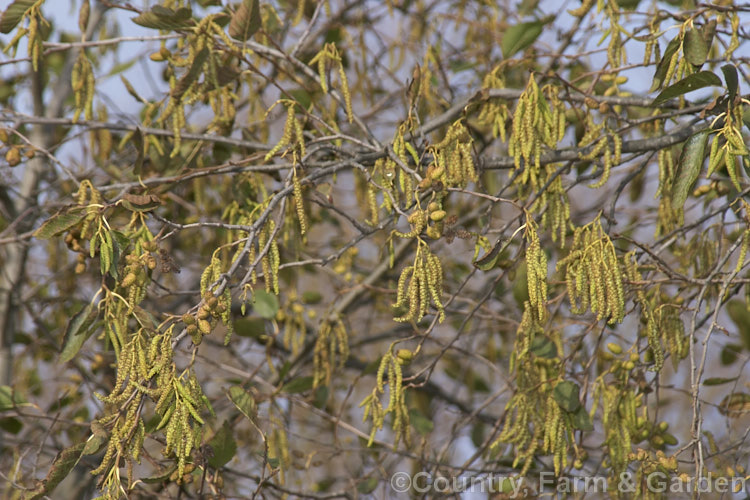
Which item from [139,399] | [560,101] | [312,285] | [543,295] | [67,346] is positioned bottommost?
[139,399]

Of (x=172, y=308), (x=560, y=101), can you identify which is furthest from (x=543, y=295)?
(x=172, y=308)

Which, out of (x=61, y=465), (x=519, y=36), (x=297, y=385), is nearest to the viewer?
(x=61, y=465)

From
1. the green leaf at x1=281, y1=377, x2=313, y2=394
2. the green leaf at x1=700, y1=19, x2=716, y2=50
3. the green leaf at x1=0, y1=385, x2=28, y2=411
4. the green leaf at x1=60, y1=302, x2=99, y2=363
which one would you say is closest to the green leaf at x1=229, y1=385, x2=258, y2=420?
the green leaf at x1=60, y1=302, x2=99, y2=363

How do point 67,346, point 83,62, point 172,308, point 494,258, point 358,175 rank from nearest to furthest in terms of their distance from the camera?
point 494,258, point 67,346, point 83,62, point 358,175, point 172,308

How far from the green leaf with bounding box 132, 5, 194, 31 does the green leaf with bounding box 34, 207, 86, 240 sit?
0.45 meters

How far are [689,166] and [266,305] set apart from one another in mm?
1254

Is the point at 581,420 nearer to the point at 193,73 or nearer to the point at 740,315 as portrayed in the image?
the point at 740,315

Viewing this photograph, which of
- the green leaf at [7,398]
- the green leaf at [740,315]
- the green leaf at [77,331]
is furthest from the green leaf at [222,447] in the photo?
the green leaf at [740,315]

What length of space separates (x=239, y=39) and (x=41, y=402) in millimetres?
3184

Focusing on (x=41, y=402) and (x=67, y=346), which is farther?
(x=41, y=402)

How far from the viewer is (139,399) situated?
1.24 m

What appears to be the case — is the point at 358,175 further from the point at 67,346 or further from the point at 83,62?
the point at 67,346

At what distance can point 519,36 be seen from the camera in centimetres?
204

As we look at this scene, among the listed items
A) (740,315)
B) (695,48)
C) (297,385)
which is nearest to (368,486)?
(297,385)
